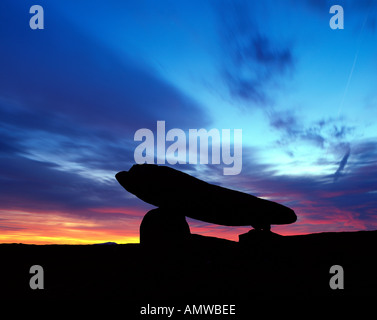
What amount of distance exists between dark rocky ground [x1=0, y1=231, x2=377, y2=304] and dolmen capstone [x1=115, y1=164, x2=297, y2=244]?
32.3 inches

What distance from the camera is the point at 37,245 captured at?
18812 millimetres

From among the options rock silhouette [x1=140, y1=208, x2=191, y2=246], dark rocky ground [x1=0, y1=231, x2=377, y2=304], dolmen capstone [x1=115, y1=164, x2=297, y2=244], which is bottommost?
dark rocky ground [x1=0, y1=231, x2=377, y2=304]

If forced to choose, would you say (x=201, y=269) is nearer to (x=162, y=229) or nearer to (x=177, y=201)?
(x=162, y=229)

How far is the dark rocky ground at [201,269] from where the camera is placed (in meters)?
11.6

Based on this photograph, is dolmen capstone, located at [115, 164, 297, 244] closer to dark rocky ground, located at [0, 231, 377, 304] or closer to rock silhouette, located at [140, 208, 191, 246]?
rock silhouette, located at [140, 208, 191, 246]

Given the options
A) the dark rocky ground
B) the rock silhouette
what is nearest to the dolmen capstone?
the rock silhouette

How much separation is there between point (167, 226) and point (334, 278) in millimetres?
6938

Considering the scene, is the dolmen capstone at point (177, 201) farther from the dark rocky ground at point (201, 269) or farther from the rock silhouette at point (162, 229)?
the dark rocky ground at point (201, 269)

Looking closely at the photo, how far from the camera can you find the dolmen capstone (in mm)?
14023

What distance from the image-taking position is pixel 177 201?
47.3 ft

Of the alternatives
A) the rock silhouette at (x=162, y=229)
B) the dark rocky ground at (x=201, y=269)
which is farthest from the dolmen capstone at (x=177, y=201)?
the dark rocky ground at (x=201, y=269)

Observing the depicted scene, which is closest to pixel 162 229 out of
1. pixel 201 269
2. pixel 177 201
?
pixel 177 201
